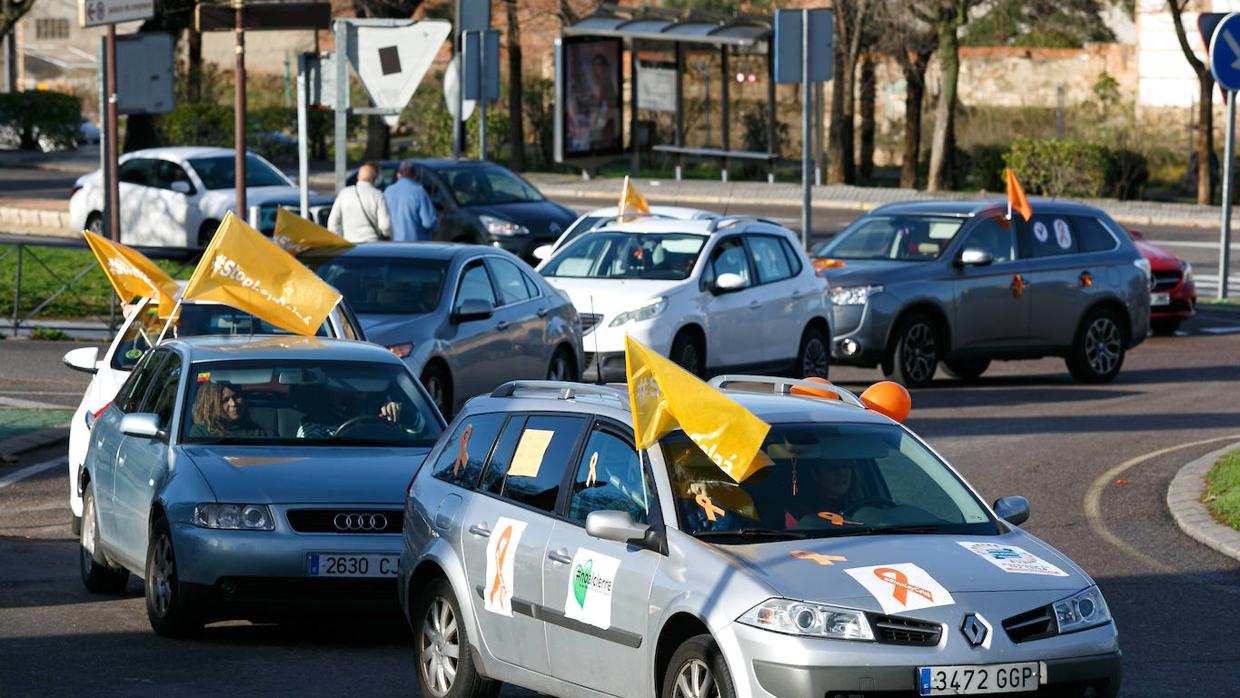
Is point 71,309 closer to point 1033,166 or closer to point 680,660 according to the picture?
point 680,660

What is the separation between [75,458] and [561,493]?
18.0 feet

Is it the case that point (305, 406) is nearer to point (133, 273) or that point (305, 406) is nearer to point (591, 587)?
point (133, 273)

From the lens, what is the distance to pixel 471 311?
1568cm

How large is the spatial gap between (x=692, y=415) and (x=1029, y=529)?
5.86m

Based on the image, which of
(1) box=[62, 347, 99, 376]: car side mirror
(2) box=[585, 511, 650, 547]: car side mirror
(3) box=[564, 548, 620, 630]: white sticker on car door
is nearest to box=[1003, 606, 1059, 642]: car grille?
(2) box=[585, 511, 650, 547]: car side mirror

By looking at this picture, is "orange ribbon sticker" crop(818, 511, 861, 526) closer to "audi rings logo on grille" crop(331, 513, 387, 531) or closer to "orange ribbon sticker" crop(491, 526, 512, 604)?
"orange ribbon sticker" crop(491, 526, 512, 604)

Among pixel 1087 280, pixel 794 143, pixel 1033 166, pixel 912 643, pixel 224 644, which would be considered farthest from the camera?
pixel 794 143

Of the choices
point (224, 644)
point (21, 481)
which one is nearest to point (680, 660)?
point (224, 644)

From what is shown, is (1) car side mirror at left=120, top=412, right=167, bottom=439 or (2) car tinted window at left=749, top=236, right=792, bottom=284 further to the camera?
(2) car tinted window at left=749, top=236, right=792, bottom=284

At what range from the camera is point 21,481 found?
48.5 feet

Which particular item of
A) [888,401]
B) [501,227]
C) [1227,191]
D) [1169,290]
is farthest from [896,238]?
[888,401]

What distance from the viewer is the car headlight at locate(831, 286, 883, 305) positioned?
1947cm

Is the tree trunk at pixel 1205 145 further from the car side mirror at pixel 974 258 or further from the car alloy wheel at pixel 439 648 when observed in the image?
the car alloy wheel at pixel 439 648

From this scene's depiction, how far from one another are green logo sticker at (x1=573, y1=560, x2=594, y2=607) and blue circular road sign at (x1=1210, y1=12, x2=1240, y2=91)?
61.5 feet
